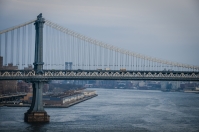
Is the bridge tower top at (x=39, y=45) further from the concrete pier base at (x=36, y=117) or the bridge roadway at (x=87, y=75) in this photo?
the concrete pier base at (x=36, y=117)

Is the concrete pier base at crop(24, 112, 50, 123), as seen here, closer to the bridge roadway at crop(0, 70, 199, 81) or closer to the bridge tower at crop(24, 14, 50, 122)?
the bridge tower at crop(24, 14, 50, 122)

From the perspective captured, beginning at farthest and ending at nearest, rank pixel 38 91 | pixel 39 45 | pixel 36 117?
pixel 39 45, pixel 38 91, pixel 36 117

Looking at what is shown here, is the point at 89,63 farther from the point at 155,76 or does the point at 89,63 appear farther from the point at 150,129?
the point at 150,129

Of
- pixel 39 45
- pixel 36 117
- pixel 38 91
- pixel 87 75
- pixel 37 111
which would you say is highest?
pixel 39 45

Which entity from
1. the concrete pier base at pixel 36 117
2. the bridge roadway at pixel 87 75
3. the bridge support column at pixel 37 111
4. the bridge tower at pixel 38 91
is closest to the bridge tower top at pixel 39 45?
the bridge tower at pixel 38 91

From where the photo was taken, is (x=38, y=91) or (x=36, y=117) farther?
(x=38, y=91)

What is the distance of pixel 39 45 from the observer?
123 feet

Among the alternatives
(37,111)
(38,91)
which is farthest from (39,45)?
(37,111)

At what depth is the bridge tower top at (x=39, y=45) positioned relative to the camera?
37.3m

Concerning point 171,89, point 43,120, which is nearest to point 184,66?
point 43,120

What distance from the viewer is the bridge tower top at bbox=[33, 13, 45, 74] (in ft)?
122

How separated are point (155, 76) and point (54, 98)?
2532 centimetres

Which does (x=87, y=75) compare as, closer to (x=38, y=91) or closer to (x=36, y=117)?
(x=38, y=91)

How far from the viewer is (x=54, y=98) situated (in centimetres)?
6103
